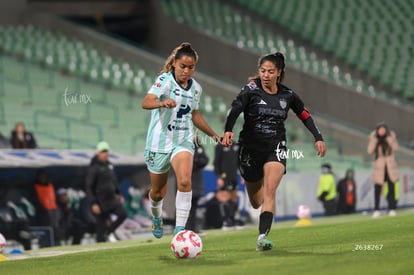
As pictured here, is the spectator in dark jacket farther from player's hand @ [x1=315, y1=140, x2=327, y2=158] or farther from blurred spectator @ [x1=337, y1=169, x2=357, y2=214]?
blurred spectator @ [x1=337, y1=169, x2=357, y2=214]

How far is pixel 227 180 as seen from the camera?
2134 centimetres

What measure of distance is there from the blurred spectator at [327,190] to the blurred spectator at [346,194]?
590 mm

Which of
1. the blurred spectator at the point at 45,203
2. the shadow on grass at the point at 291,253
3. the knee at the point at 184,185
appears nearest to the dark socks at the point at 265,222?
the shadow on grass at the point at 291,253

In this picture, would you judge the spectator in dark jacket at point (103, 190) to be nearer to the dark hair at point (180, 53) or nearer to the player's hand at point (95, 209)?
the player's hand at point (95, 209)

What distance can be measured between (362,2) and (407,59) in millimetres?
4666

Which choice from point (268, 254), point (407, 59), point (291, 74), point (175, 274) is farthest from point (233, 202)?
point (407, 59)

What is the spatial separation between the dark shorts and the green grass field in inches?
35.2

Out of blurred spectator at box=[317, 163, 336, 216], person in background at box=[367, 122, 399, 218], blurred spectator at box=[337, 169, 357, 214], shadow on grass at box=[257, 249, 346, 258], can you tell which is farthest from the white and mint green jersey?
blurred spectator at box=[337, 169, 357, 214]

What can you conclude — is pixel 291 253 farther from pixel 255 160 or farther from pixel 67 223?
pixel 67 223

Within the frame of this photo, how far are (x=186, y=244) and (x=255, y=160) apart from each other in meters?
1.49

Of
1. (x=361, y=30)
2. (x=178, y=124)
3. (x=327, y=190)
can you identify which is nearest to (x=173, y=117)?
(x=178, y=124)

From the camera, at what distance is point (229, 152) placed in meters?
21.2

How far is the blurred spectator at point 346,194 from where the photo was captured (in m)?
26.8

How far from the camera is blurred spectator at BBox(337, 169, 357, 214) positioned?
26828mm
